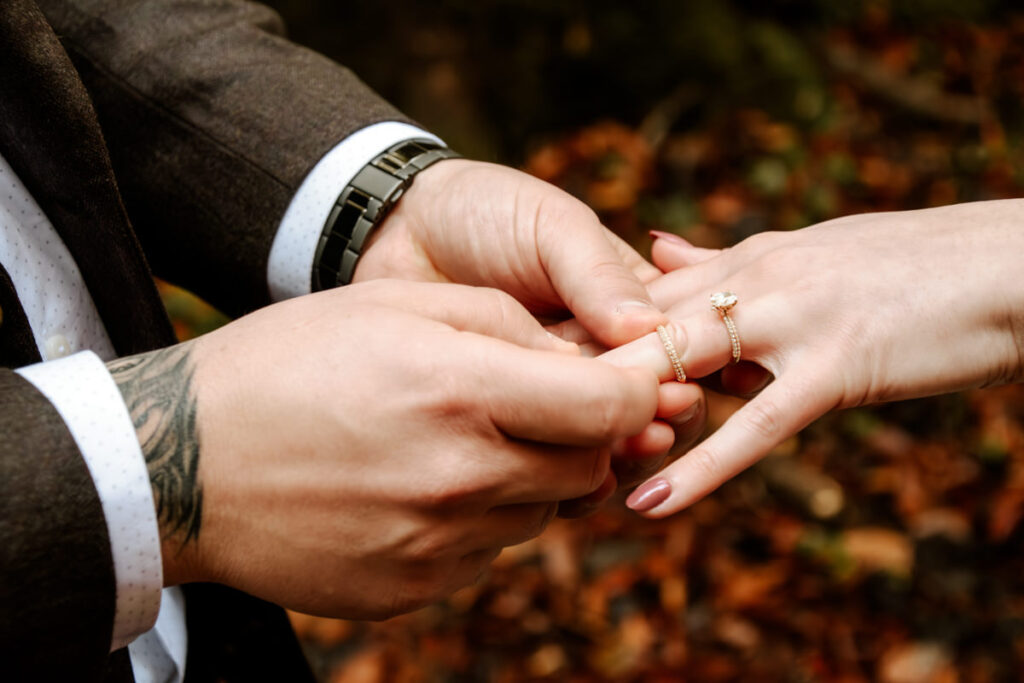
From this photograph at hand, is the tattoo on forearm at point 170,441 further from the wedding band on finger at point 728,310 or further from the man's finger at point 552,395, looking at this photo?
the wedding band on finger at point 728,310

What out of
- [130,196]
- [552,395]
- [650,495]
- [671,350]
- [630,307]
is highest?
[130,196]

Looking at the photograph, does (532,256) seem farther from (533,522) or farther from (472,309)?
(533,522)

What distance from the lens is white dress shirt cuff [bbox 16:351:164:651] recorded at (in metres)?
1.10

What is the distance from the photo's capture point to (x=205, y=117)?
1.92 m

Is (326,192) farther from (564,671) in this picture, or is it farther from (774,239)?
(564,671)

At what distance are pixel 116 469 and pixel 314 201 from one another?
1.00 m

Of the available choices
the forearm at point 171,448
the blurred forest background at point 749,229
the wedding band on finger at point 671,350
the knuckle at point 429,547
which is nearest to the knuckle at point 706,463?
the wedding band on finger at point 671,350

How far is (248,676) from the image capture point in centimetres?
176

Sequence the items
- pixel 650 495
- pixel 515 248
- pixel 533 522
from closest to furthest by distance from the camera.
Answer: pixel 533 522 < pixel 650 495 < pixel 515 248

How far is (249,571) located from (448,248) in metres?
0.99

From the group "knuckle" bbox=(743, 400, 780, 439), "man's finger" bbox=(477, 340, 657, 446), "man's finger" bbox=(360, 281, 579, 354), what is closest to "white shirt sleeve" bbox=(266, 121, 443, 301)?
"man's finger" bbox=(360, 281, 579, 354)

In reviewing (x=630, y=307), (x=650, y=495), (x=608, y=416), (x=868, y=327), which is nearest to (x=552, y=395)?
(x=608, y=416)

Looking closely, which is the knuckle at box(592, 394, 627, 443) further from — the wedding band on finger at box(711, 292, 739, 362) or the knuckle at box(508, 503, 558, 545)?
A: the wedding band on finger at box(711, 292, 739, 362)

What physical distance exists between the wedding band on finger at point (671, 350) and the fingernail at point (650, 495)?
314 mm
